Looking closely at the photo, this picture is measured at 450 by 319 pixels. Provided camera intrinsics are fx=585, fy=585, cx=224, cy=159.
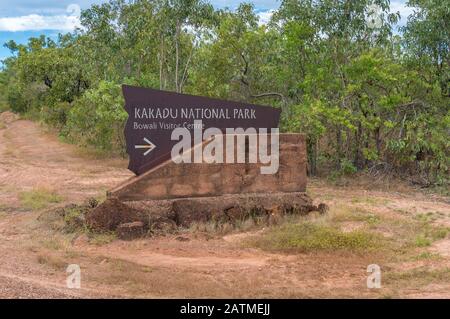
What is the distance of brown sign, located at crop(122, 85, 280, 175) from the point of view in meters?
9.22

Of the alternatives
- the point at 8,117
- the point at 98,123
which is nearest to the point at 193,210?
the point at 98,123

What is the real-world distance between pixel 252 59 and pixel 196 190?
22.4 ft

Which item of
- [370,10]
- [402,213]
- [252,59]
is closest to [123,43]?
[252,59]

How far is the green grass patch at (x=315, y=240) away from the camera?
313 inches

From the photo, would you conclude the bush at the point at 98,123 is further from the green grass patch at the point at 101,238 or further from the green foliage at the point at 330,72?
the green grass patch at the point at 101,238

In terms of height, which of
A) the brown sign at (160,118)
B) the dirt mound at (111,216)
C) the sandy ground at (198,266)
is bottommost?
the sandy ground at (198,266)

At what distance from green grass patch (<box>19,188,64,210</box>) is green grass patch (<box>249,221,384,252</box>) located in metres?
4.70

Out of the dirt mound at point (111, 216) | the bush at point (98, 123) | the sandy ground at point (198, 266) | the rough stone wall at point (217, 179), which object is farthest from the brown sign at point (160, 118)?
the bush at point (98, 123)

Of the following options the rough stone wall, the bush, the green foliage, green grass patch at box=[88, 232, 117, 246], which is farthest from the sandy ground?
the bush

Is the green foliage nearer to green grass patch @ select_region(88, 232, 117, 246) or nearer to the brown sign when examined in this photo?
the brown sign

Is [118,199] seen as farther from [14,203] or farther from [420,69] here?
[420,69]

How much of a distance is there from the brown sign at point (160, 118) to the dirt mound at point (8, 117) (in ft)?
102

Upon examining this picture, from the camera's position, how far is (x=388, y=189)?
12977 millimetres

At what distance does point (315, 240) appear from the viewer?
8.11 metres
